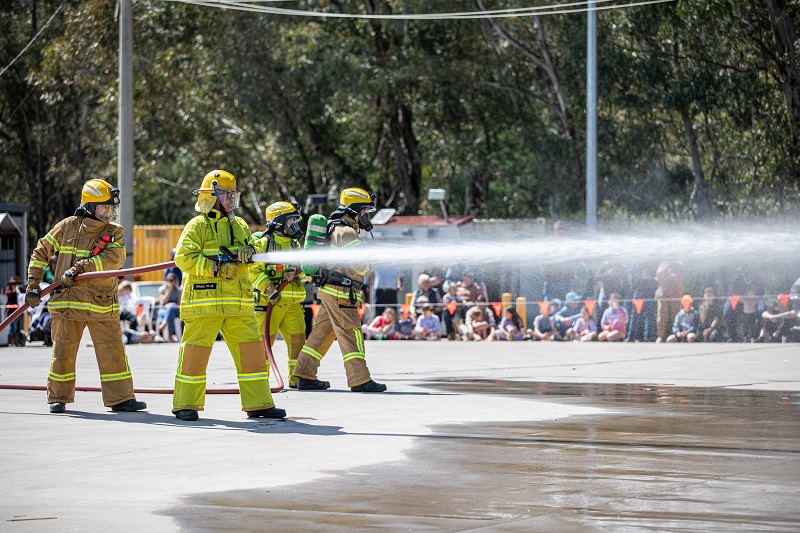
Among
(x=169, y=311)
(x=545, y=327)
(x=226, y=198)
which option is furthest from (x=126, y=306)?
(x=226, y=198)

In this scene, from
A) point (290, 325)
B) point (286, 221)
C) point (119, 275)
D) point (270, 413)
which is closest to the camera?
point (270, 413)

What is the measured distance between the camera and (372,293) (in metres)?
23.6

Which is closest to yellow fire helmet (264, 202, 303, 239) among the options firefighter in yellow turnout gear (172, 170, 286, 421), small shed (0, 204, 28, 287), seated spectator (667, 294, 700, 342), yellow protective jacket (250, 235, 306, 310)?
yellow protective jacket (250, 235, 306, 310)

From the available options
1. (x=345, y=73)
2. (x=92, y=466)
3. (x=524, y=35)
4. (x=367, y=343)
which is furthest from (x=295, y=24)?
(x=92, y=466)

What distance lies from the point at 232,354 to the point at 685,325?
37.9 feet

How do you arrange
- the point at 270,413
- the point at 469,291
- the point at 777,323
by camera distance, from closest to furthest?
1. the point at 270,413
2. the point at 777,323
3. the point at 469,291

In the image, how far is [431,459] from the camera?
26.1ft

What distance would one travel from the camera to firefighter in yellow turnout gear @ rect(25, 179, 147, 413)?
34.3ft

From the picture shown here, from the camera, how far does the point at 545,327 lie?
824 inches

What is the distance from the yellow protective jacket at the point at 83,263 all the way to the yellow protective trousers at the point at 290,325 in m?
2.31

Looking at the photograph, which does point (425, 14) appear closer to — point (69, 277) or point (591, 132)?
point (591, 132)

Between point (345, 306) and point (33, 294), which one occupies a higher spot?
point (33, 294)

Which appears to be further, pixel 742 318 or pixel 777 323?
pixel 742 318

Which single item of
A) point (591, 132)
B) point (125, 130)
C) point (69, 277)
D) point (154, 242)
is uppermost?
point (591, 132)
